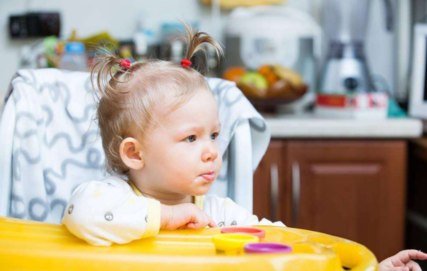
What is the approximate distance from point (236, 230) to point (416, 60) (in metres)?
1.46

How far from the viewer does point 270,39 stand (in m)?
2.02

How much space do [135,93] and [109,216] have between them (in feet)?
0.74

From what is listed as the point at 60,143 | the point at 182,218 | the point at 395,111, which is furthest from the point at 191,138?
the point at 395,111

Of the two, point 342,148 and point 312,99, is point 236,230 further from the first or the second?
point 312,99

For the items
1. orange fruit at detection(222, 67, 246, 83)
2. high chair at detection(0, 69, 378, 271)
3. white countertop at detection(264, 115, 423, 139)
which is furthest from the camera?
orange fruit at detection(222, 67, 246, 83)

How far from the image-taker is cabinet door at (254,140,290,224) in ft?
6.08

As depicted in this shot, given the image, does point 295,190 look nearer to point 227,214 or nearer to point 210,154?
point 227,214

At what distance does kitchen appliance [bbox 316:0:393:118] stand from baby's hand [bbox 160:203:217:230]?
121 centimetres

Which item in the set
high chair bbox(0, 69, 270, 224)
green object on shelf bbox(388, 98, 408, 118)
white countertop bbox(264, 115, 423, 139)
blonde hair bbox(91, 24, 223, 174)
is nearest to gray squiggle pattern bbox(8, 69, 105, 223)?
high chair bbox(0, 69, 270, 224)

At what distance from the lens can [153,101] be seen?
86cm

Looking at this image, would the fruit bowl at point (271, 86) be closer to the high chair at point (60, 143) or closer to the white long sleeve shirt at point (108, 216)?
the high chair at point (60, 143)

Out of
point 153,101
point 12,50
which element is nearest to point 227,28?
point 12,50

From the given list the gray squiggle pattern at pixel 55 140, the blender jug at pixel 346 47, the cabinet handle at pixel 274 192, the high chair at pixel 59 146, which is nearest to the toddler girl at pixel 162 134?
the high chair at pixel 59 146

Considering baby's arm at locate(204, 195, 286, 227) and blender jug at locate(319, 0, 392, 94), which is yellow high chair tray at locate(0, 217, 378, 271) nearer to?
baby's arm at locate(204, 195, 286, 227)
